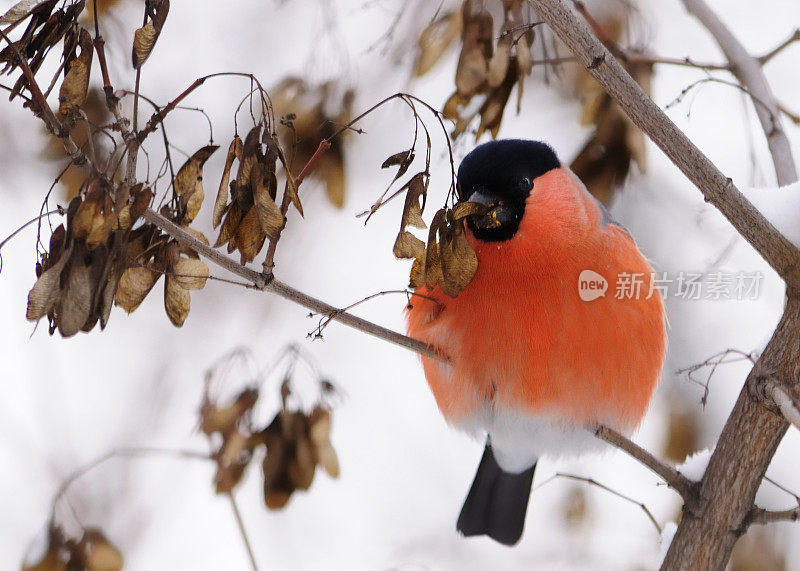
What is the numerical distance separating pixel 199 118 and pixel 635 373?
142 cm

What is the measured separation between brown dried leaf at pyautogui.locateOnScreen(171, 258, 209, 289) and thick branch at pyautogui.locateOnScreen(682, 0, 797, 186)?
99 cm

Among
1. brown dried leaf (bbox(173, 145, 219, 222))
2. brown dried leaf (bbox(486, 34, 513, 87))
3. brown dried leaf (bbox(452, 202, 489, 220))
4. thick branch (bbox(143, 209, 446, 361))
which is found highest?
brown dried leaf (bbox(486, 34, 513, 87))

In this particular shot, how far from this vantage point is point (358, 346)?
2.95m

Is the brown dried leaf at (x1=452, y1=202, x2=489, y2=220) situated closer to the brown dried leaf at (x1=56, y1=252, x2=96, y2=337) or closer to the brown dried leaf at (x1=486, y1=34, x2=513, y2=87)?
the brown dried leaf at (x1=486, y1=34, x2=513, y2=87)

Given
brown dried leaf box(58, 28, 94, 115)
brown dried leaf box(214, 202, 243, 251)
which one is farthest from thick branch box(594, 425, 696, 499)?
brown dried leaf box(58, 28, 94, 115)

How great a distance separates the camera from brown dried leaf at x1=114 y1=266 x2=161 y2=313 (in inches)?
36.7

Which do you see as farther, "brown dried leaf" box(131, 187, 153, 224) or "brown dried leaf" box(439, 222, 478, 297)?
"brown dried leaf" box(439, 222, 478, 297)

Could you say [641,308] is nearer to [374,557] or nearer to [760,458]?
[760,458]

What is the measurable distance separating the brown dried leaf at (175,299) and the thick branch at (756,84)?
1.01m

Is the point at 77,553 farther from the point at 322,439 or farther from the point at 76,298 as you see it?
the point at 76,298

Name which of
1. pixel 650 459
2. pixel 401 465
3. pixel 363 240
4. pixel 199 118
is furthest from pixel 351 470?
pixel 650 459

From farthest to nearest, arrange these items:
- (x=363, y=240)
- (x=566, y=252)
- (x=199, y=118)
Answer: (x=363, y=240) < (x=199, y=118) < (x=566, y=252)

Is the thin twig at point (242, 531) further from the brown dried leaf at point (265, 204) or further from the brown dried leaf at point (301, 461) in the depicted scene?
the brown dried leaf at point (265, 204)

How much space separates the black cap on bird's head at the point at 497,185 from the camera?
1.42 m
